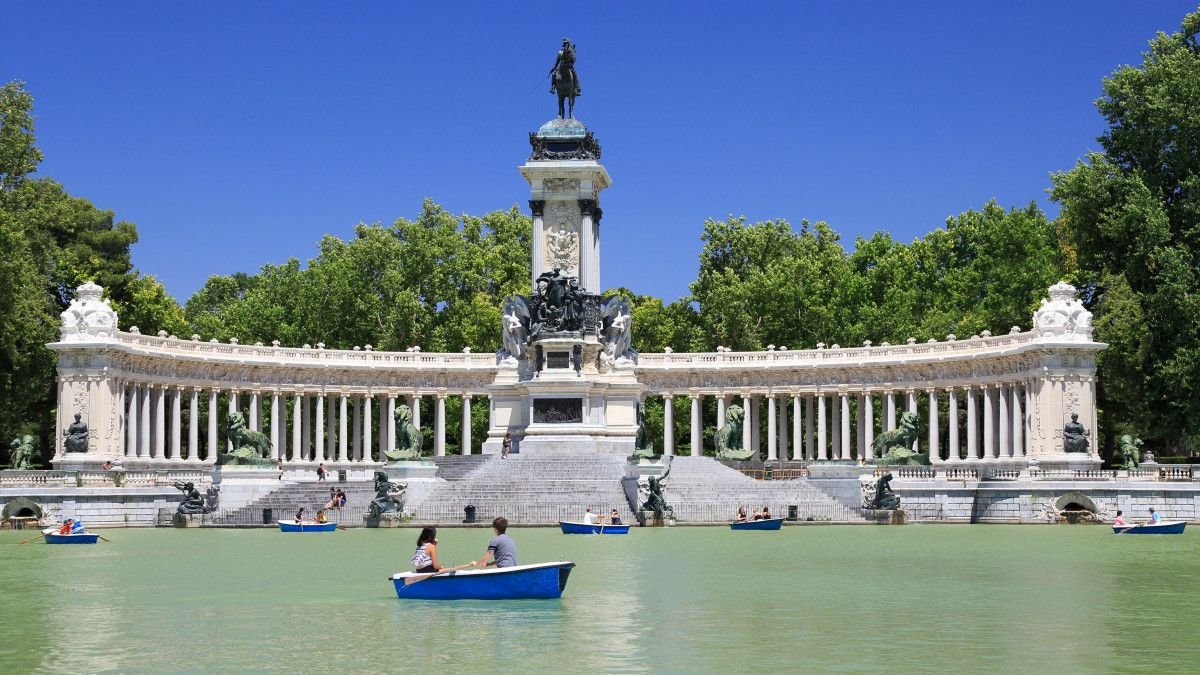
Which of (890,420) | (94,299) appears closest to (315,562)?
(94,299)

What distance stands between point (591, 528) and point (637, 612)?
919 inches

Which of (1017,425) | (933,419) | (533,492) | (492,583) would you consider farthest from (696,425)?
(492,583)

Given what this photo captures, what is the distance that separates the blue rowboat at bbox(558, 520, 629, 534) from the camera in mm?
49009

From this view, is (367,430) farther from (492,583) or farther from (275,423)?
(492,583)

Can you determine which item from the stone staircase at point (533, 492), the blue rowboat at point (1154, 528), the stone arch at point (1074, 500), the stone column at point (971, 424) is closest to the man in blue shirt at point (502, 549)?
the stone staircase at point (533, 492)

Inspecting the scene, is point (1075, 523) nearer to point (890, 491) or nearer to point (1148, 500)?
point (1148, 500)

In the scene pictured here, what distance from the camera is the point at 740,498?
2333 inches

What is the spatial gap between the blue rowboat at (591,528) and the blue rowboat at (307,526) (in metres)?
8.04

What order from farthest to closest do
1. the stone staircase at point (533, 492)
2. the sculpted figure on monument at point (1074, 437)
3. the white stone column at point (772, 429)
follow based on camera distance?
the white stone column at point (772, 429)
the sculpted figure on monument at point (1074, 437)
the stone staircase at point (533, 492)

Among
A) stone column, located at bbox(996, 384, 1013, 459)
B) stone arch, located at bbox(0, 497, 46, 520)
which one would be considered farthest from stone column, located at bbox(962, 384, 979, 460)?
stone arch, located at bbox(0, 497, 46, 520)

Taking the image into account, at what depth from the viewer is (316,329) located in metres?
105

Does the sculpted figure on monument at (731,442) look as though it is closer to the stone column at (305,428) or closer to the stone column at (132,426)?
the stone column at (305,428)

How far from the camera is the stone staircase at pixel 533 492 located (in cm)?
5600

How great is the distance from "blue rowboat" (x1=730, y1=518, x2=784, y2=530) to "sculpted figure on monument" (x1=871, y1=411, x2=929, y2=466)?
1394 centimetres
